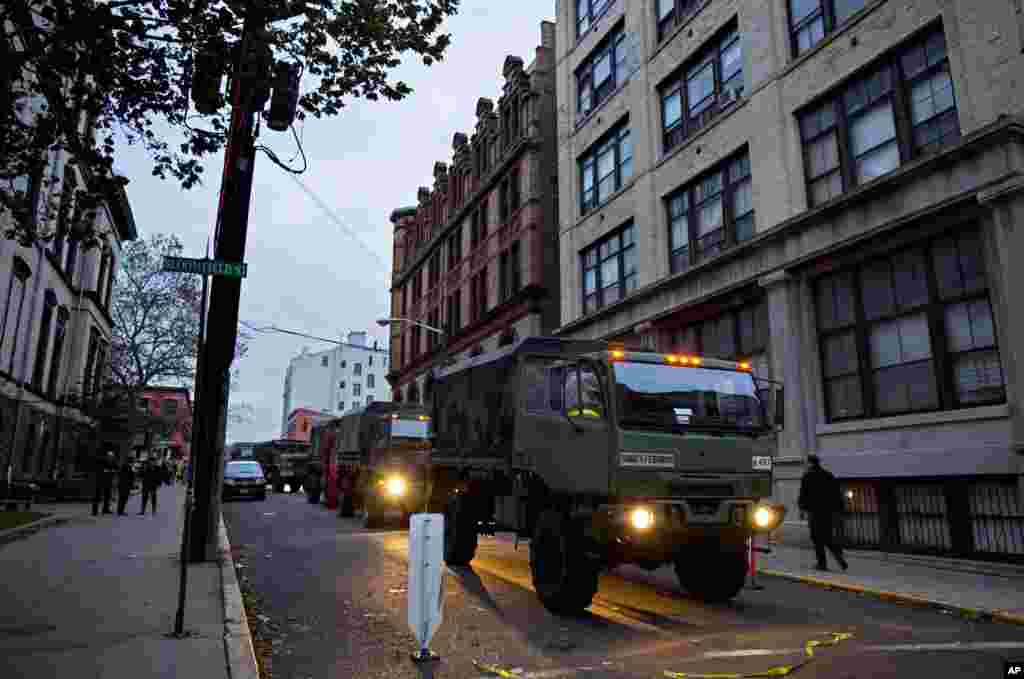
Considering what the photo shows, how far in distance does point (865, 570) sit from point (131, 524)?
664 inches

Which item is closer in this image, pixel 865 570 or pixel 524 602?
pixel 524 602

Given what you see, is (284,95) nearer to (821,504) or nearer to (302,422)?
(821,504)

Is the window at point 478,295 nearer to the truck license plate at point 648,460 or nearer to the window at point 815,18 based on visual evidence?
the window at point 815,18

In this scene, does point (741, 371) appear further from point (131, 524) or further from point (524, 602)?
point (131, 524)

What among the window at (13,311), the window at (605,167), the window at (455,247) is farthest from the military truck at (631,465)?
the window at (455,247)

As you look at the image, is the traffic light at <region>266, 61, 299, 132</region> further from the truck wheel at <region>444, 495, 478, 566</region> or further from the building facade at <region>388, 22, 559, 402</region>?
the building facade at <region>388, 22, 559, 402</region>

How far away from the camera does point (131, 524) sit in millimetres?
17516

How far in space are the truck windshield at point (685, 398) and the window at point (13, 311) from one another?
24784mm

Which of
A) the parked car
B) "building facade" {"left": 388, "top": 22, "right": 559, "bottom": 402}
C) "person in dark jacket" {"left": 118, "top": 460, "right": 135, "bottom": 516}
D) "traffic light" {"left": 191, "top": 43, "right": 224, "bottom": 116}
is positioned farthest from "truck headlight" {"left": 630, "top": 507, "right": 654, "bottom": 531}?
the parked car

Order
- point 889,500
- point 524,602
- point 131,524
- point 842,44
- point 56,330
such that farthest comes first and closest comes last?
1. point 56,330
2. point 131,524
3. point 842,44
4. point 889,500
5. point 524,602

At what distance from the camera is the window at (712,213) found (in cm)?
1828

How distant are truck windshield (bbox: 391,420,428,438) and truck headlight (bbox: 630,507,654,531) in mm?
12357

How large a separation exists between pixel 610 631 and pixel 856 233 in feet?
34.8

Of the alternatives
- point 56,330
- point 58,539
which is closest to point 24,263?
point 56,330
